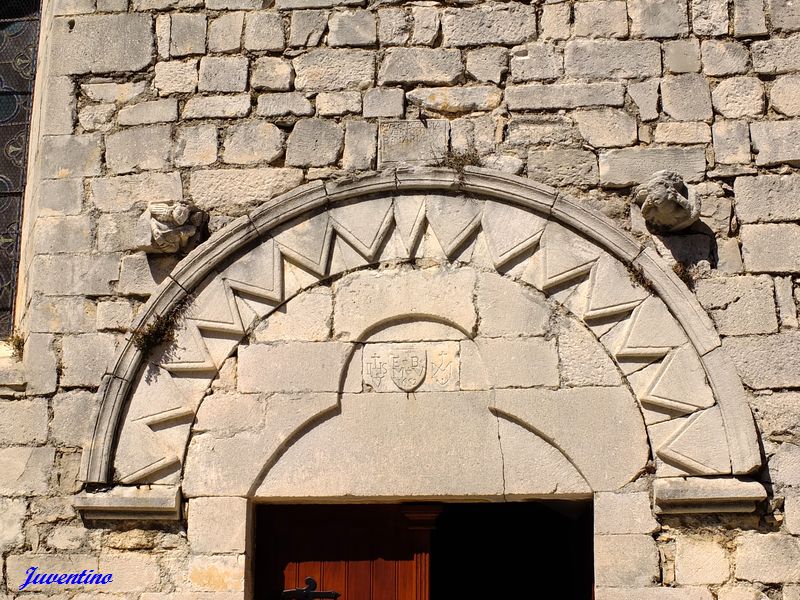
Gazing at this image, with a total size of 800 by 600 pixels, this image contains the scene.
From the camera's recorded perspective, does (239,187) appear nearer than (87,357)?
No

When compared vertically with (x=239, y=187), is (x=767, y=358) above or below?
below

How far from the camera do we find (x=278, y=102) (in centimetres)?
558

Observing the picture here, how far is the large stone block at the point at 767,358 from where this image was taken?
496cm

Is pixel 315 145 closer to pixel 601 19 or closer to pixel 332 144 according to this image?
pixel 332 144

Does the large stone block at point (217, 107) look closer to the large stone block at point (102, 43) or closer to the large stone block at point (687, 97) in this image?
the large stone block at point (102, 43)

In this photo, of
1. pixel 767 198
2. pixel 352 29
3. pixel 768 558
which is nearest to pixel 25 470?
pixel 352 29

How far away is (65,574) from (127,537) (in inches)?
13.7

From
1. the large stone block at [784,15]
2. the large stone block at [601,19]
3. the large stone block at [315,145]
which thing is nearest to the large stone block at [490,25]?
the large stone block at [601,19]

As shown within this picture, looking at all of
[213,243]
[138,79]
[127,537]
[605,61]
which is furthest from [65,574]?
[605,61]

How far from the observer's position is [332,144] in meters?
5.49

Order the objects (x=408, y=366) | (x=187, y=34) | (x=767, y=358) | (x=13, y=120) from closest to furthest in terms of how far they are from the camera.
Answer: (x=767, y=358) < (x=408, y=366) < (x=187, y=34) < (x=13, y=120)

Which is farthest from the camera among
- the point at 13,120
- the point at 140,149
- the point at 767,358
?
the point at 13,120

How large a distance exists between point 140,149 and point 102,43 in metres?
0.68

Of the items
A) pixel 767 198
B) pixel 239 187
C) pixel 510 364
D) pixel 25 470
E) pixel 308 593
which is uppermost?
pixel 239 187
